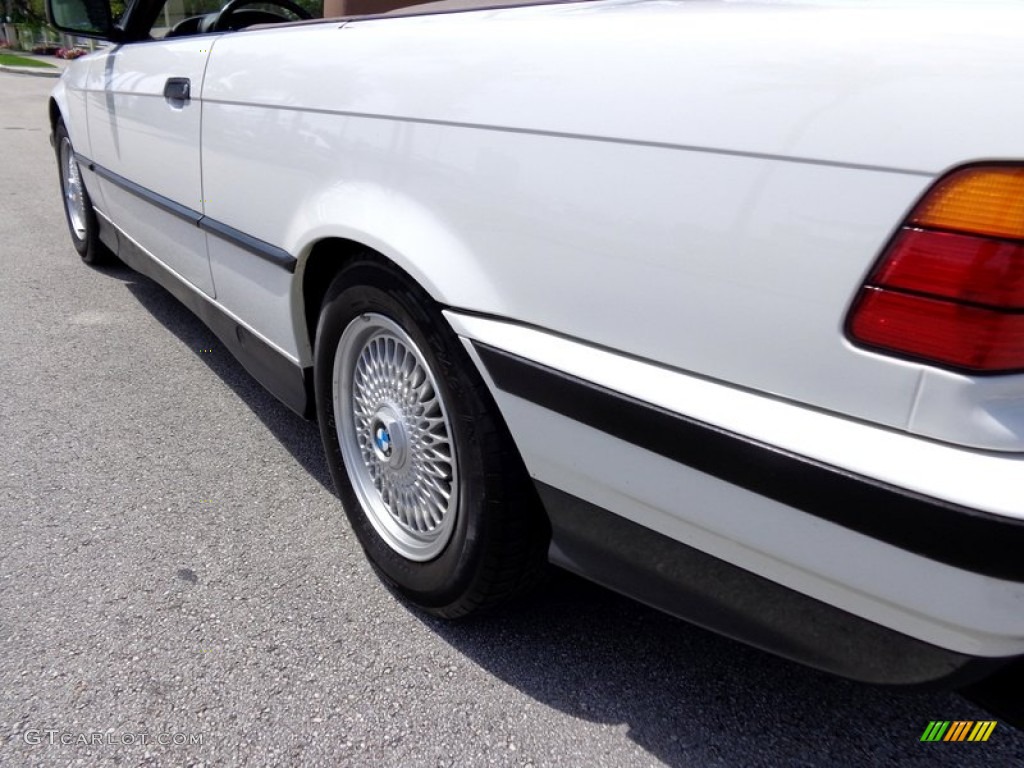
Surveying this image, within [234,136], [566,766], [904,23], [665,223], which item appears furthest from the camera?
[234,136]

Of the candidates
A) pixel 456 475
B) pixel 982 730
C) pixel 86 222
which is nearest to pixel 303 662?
pixel 456 475

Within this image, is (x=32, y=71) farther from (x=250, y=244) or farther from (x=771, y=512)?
(x=771, y=512)

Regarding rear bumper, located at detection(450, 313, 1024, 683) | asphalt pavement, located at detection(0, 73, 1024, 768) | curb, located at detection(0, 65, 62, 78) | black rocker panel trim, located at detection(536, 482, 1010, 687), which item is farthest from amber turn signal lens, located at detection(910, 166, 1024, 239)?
curb, located at detection(0, 65, 62, 78)

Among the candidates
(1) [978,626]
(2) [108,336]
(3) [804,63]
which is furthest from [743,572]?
(2) [108,336]

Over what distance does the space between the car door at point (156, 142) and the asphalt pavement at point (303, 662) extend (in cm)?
82

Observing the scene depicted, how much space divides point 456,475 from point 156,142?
194 cm

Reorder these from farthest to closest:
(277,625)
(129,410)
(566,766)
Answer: (129,410) < (277,625) < (566,766)

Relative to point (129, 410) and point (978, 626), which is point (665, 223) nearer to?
point (978, 626)

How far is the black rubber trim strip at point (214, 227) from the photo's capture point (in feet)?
7.15

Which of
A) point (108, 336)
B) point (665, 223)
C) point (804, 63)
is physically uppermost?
point (804, 63)

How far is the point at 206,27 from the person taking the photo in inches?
131

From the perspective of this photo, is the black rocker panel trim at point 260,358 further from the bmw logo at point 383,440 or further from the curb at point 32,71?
the curb at point 32,71

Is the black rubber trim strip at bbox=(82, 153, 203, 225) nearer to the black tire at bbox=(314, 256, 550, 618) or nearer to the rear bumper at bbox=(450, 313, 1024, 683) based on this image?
the black tire at bbox=(314, 256, 550, 618)

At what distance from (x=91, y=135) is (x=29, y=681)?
2975 millimetres
